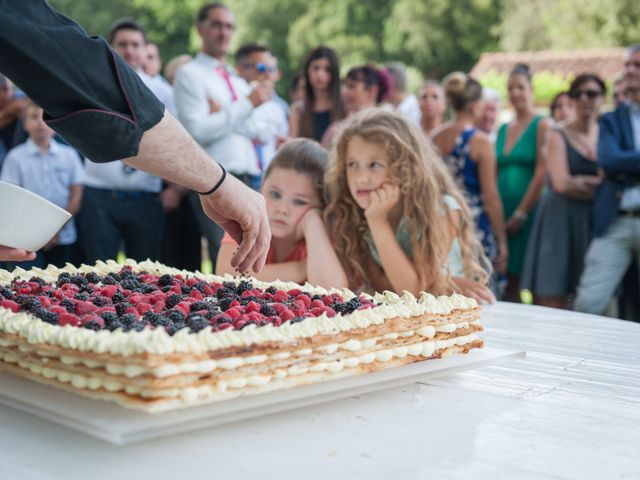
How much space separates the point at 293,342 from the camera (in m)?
1.36

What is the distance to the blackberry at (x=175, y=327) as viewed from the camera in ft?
4.36

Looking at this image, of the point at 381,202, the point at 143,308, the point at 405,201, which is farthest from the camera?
the point at 405,201

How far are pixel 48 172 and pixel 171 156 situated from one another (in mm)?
4034

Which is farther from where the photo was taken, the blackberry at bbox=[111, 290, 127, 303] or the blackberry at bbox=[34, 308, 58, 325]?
the blackberry at bbox=[111, 290, 127, 303]

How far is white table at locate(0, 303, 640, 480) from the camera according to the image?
3.84ft

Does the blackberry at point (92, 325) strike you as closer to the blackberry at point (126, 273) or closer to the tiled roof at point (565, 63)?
the blackberry at point (126, 273)

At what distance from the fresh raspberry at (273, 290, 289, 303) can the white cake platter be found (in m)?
0.34

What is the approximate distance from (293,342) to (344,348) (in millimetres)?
133

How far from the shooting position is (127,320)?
142 cm

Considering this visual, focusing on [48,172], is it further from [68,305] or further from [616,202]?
[68,305]

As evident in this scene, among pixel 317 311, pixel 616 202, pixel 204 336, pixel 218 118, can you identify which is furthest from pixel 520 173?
pixel 204 336

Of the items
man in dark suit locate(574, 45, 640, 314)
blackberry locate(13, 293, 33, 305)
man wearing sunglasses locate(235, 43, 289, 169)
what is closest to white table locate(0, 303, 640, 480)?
blackberry locate(13, 293, 33, 305)

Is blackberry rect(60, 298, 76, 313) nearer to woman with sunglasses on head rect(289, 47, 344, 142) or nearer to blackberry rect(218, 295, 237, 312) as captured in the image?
blackberry rect(218, 295, 237, 312)

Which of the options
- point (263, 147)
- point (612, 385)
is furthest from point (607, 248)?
point (612, 385)
